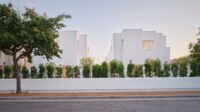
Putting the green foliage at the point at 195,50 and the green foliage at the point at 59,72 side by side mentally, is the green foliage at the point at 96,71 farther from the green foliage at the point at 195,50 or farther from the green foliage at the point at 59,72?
the green foliage at the point at 195,50

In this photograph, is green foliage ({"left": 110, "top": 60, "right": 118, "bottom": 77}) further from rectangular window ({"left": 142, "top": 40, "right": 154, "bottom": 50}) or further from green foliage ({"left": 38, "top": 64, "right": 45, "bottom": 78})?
rectangular window ({"left": 142, "top": 40, "right": 154, "bottom": 50})

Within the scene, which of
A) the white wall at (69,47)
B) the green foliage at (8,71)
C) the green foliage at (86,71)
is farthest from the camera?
the white wall at (69,47)

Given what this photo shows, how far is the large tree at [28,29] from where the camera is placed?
73.4ft

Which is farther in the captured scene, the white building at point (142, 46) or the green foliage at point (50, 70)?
the white building at point (142, 46)

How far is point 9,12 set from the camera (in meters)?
22.4

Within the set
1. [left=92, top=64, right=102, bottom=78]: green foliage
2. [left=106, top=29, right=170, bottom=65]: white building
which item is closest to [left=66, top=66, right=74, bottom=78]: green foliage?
[left=92, top=64, right=102, bottom=78]: green foliage

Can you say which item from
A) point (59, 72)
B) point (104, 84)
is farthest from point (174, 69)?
point (59, 72)

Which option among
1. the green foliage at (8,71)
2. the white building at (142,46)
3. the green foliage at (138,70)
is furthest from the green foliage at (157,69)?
the white building at (142,46)

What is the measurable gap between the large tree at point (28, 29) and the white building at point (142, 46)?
22625mm

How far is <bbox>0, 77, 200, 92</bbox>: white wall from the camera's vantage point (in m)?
26.6

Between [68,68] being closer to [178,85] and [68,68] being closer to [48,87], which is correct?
[48,87]

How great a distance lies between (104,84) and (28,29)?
7694mm

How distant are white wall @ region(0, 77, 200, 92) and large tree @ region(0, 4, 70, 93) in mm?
2875

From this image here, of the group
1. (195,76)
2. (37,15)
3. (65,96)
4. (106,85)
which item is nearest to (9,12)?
(37,15)
